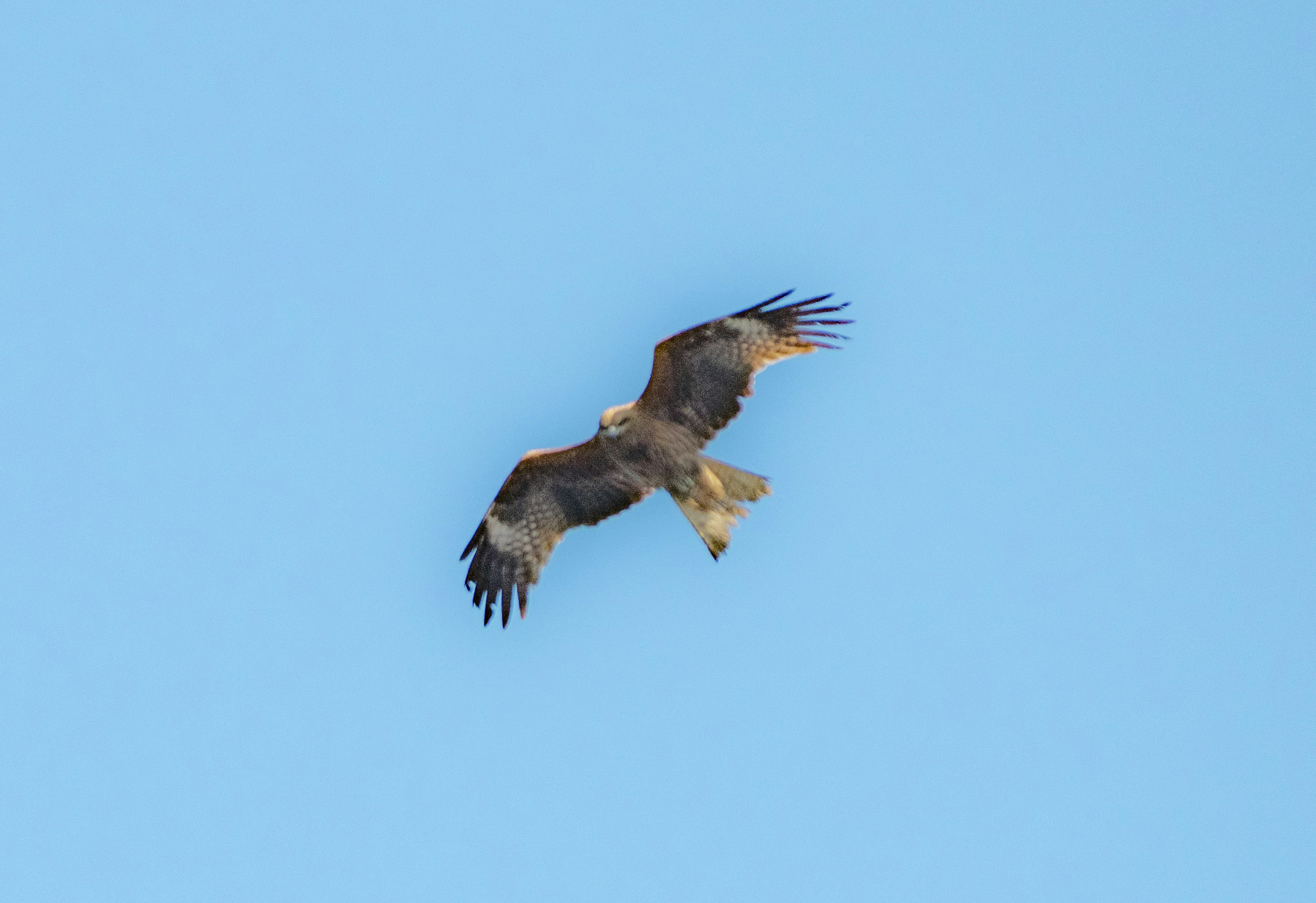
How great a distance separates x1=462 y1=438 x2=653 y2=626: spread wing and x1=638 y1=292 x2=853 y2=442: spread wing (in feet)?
2.19

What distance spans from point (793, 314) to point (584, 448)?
5.70ft

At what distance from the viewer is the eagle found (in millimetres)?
9891

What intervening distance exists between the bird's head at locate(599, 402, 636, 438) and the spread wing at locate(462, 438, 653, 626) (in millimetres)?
420

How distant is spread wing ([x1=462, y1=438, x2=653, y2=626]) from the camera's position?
33.9ft

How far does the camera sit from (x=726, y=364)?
9.92 meters

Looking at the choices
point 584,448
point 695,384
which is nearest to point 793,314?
point 695,384

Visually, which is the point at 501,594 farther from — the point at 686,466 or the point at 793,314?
the point at 793,314

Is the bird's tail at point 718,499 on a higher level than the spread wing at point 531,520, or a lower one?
lower

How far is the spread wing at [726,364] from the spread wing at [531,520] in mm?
666

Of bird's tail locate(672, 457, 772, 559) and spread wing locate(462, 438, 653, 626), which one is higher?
spread wing locate(462, 438, 653, 626)

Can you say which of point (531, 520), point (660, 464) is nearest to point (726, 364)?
point (660, 464)

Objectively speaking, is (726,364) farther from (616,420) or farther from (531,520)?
(531,520)

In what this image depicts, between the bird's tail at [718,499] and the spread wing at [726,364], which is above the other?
the spread wing at [726,364]

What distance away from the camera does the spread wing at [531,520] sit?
33.9 feet
